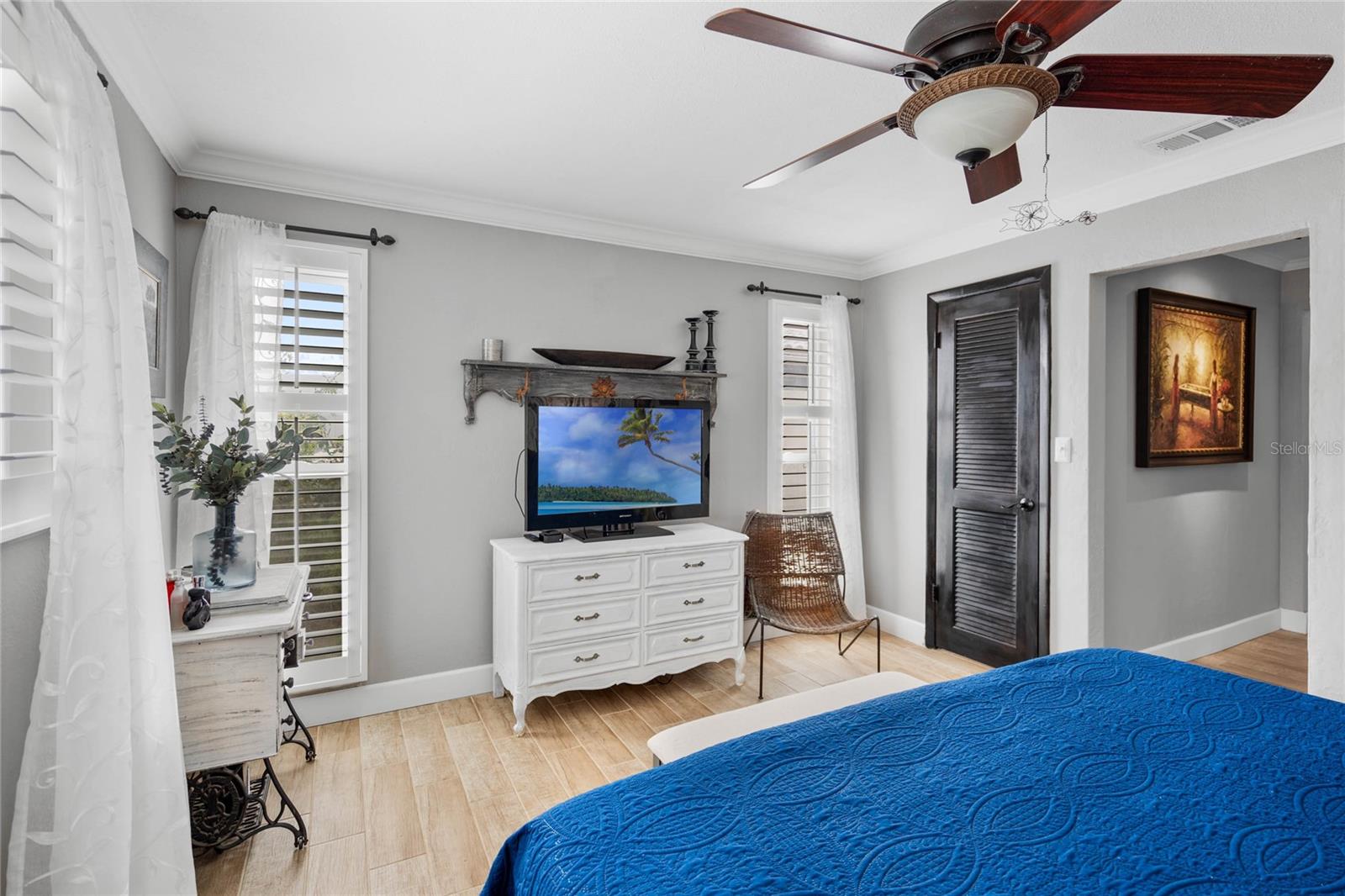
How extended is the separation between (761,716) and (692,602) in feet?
4.56

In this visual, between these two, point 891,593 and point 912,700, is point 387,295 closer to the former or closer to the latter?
point 912,700

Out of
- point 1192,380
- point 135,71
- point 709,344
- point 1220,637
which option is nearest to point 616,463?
point 709,344

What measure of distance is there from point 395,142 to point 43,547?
1.86 m

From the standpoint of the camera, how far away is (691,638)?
3.38 meters

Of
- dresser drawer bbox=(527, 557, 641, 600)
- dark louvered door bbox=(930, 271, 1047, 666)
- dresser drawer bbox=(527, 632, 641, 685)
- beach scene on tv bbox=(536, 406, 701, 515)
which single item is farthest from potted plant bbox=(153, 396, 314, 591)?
dark louvered door bbox=(930, 271, 1047, 666)

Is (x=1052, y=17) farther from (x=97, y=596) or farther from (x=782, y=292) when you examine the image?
(x=782, y=292)

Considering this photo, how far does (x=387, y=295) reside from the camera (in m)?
3.14

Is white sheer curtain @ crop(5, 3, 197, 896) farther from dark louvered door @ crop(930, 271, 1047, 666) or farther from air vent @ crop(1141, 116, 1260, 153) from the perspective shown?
dark louvered door @ crop(930, 271, 1047, 666)

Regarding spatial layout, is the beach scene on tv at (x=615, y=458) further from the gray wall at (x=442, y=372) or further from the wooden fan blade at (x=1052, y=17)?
the wooden fan blade at (x=1052, y=17)

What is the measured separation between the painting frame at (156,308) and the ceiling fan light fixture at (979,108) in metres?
2.44

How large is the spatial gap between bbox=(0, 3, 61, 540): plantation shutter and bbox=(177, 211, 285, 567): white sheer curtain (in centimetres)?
121

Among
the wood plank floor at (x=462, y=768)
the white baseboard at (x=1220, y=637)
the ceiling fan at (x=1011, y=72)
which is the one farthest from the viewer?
the white baseboard at (x=1220, y=637)

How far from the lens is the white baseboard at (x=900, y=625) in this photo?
4.20 meters

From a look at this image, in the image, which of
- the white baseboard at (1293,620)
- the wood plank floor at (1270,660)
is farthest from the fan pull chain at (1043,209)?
the white baseboard at (1293,620)
